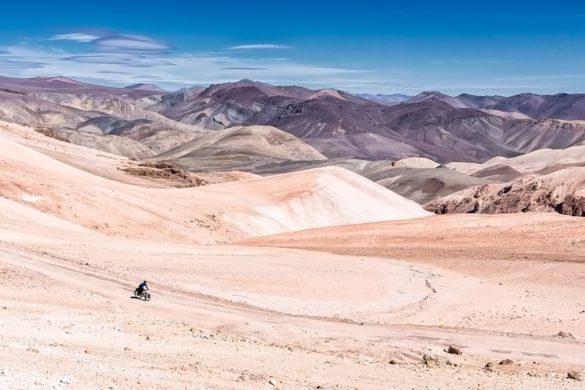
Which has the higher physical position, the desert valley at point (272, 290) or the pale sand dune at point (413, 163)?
the desert valley at point (272, 290)

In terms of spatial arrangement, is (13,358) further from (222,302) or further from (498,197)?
(498,197)

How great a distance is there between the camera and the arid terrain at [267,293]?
1389 cm

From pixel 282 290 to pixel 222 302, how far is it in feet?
11.9

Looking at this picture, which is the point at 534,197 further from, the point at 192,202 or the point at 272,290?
the point at 272,290

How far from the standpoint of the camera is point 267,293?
2561 centimetres

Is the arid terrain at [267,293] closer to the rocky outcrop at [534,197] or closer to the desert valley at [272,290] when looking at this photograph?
the desert valley at [272,290]

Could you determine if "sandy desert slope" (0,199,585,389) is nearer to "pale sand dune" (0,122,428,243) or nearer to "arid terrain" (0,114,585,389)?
"arid terrain" (0,114,585,389)

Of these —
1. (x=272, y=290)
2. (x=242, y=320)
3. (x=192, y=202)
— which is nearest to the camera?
(x=242, y=320)

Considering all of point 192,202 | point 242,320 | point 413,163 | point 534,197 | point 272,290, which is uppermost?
point 242,320

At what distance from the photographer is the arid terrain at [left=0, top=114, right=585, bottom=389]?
13891 mm

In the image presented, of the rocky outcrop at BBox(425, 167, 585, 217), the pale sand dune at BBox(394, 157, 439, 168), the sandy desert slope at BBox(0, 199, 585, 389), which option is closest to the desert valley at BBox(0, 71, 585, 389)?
the sandy desert slope at BBox(0, 199, 585, 389)

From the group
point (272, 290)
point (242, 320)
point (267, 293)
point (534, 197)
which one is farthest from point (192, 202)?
point (534, 197)

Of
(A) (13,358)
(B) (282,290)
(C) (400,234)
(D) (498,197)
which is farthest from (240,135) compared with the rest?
(A) (13,358)

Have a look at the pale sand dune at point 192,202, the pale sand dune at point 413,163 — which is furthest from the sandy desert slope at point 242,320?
the pale sand dune at point 413,163
